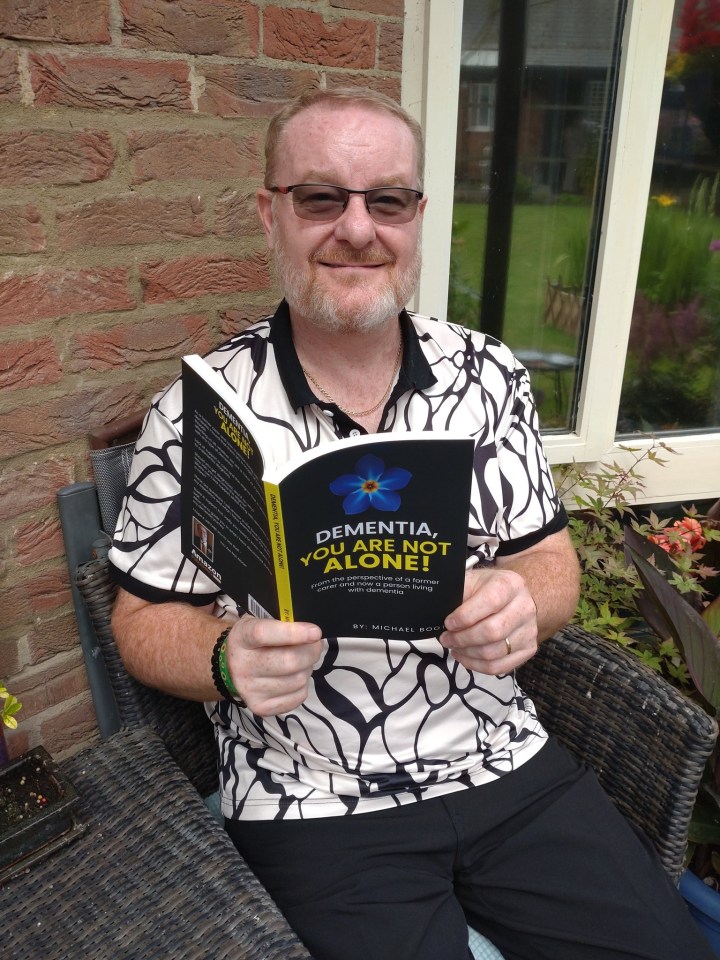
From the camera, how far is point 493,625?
107 centimetres

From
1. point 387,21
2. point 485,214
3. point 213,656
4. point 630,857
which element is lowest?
point 630,857

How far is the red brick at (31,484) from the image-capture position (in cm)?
132

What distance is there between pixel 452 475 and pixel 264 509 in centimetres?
23

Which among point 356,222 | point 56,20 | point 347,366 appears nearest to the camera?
point 56,20

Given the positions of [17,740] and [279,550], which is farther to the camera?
[17,740]

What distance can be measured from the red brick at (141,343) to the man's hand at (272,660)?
64 centimetres

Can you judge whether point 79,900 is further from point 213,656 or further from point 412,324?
point 412,324

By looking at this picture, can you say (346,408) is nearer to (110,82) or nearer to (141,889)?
(110,82)

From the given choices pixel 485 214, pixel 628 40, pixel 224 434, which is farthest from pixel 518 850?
pixel 628 40

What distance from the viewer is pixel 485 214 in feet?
6.73

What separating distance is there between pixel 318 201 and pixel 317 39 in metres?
0.50

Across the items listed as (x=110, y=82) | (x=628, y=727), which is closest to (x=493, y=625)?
(x=628, y=727)

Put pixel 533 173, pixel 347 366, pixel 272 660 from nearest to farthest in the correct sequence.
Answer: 1. pixel 272 660
2. pixel 347 366
3. pixel 533 173

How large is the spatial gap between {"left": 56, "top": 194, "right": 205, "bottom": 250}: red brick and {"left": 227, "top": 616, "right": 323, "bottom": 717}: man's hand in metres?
0.77
